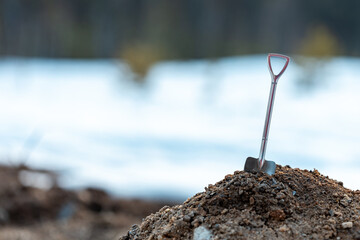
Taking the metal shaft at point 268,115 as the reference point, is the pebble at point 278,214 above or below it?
below

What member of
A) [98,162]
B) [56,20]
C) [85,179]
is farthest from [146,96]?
[56,20]

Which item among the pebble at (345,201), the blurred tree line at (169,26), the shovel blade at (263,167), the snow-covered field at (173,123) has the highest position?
the blurred tree line at (169,26)

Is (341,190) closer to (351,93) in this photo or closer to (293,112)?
(293,112)

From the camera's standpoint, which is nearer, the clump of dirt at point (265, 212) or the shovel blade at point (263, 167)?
the clump of dirt at point (265, 212)

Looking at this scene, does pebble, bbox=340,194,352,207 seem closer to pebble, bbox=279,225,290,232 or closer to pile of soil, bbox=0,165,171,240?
pebble, bbox=279,225,290,232

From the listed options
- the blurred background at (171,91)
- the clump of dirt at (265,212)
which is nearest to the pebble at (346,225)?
the clump of dirt at (265,212)

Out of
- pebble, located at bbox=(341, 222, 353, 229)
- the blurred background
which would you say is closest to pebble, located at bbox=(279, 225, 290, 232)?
pebble, located at bbox=(341, 222, 353, 229)

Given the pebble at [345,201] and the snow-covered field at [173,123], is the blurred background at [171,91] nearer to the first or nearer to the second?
the snow-covered field at [173,123]
